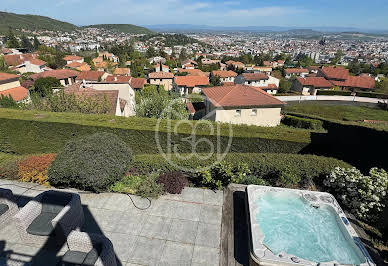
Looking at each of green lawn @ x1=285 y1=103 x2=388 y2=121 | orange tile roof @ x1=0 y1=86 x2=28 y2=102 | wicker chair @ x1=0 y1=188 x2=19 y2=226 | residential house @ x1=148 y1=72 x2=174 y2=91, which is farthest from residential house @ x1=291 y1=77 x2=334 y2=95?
wicker chair @ x1=0 y1=188 x2=19 y2=226

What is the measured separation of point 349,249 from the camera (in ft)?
23.5

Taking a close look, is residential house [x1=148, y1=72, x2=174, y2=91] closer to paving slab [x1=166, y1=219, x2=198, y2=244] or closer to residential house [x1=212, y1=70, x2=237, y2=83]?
residential house [x1=212, y1=70, x2=237, y2=83]

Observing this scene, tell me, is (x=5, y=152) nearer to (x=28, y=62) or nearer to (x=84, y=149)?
(x=84, y=149)

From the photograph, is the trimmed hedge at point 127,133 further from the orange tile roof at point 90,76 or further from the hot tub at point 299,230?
the orange tile roof at point 90,76

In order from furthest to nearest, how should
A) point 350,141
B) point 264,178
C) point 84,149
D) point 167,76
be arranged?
point 167,76, point 350,141, point 264,178, point 84,149

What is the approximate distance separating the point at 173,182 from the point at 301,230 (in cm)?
544

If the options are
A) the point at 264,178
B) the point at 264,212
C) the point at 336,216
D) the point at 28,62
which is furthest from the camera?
the point at 28,62

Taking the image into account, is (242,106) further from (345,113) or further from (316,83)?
(316,83)

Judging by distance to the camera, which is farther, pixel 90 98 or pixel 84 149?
pixel 90 98

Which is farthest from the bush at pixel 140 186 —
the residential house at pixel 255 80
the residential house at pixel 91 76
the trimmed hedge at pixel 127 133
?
the residential house at pixel 255 80

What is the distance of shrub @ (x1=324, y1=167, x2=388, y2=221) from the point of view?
8507 millimetres

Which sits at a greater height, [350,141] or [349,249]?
[350,141]

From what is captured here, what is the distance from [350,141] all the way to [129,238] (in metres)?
13.0

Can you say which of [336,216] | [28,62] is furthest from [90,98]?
[28,62]
